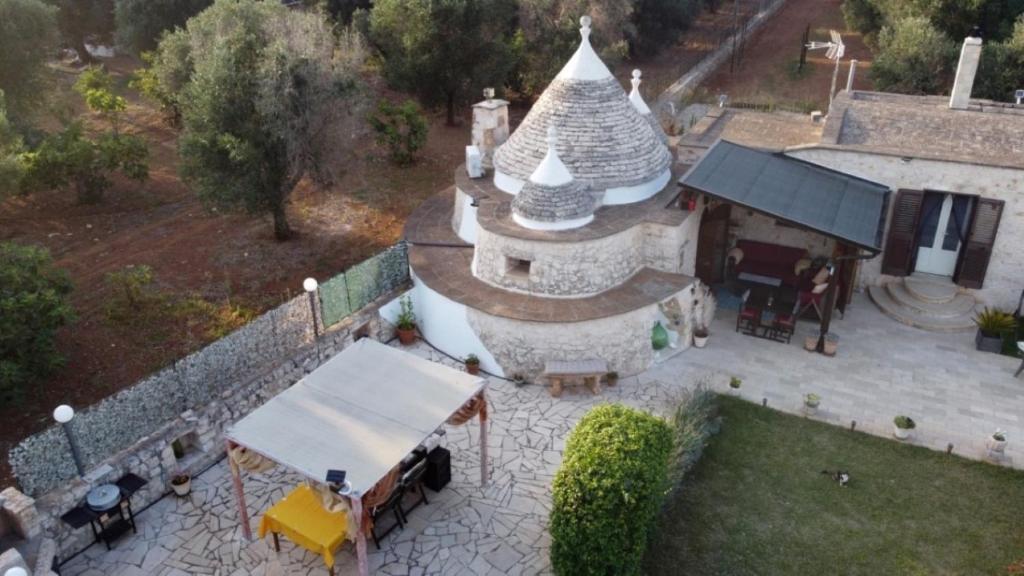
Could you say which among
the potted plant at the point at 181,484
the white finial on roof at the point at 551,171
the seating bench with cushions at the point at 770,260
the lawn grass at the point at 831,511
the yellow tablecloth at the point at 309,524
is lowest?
the lawn grass at the point at 831,511

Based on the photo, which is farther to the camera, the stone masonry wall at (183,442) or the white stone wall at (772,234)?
the white stone wall at (772,234)

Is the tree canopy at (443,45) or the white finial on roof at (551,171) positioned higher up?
the tree canopy at (443,45)

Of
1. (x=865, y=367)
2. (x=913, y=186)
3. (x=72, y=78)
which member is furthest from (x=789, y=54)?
(x=72, y=78)

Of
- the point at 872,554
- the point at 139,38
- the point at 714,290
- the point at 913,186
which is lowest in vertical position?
the point at 872,554

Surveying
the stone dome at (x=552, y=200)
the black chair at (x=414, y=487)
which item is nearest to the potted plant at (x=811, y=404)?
the stone dome at (x=552, y=200)

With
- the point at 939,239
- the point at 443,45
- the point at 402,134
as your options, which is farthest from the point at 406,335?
the point at 443,45

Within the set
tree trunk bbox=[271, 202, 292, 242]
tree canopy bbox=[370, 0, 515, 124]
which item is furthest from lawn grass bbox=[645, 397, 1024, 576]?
tree canopy bbox=[370, 0, 515, 124]

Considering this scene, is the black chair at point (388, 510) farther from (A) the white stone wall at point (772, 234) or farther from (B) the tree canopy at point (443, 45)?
(B) the tree canopy at point (443, 45)

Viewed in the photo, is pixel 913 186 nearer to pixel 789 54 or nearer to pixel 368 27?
pixel 368 27
